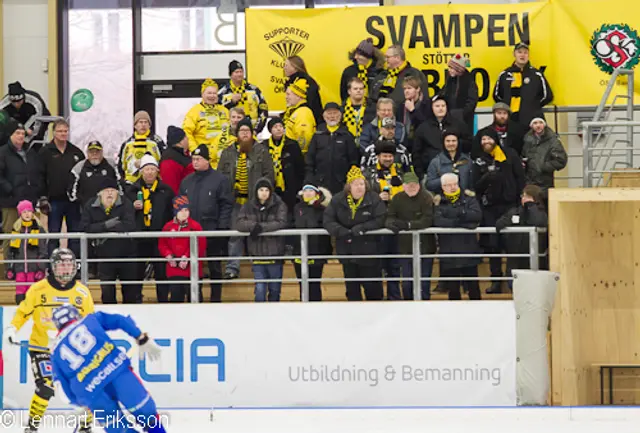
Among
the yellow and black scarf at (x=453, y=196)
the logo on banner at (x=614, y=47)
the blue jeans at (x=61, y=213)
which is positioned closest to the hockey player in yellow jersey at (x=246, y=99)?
the blue jeans at (x=61, y=213)

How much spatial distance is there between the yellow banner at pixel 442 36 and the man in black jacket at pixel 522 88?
39cm

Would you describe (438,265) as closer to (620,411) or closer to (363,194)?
(363,194)

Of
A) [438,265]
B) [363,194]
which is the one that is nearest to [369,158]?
[363,194]

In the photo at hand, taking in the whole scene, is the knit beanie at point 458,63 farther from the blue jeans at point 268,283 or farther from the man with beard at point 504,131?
the blue jeans at point 268,283

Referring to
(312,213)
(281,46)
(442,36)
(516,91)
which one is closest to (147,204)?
(312,213)

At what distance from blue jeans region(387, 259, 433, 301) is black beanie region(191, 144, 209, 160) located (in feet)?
8.12

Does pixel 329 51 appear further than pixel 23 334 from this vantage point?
Yes

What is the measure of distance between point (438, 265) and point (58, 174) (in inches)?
182

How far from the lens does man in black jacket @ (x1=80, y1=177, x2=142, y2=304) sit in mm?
13484

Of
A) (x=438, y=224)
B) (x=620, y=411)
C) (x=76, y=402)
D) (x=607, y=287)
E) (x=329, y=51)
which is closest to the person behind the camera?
(x=76, y=402)

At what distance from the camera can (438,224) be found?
13297mm

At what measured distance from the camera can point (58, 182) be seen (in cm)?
1447

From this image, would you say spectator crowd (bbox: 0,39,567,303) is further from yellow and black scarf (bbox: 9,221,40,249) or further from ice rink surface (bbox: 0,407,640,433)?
ice rink surface (bbox: 0,407,640,433)

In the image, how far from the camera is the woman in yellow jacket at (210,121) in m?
14.7
